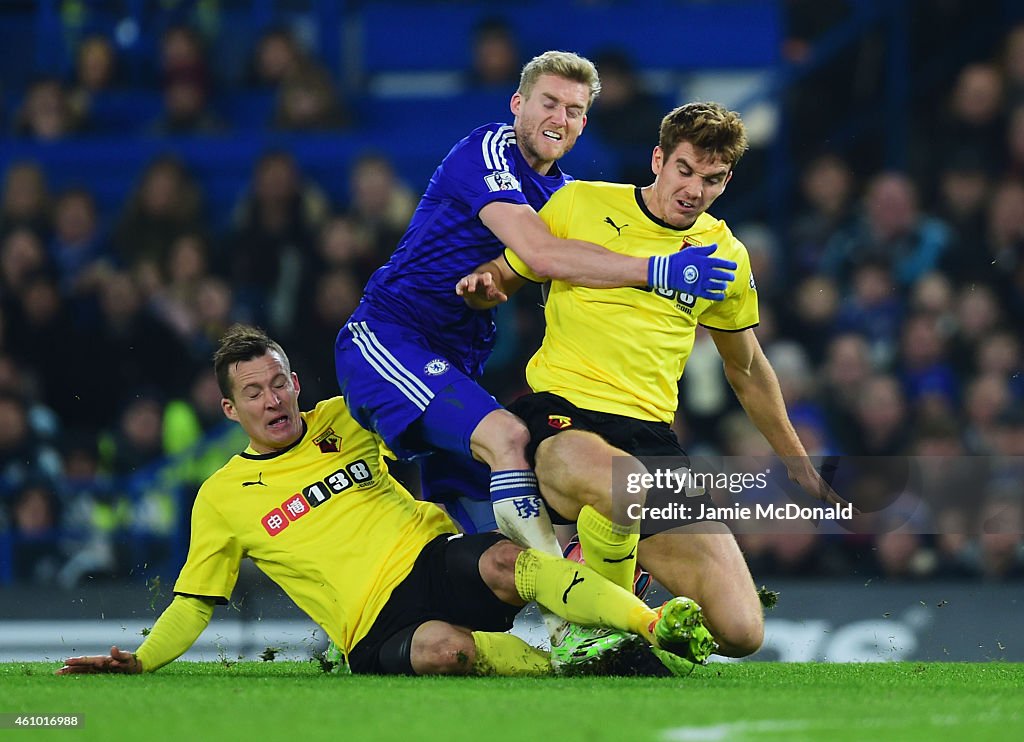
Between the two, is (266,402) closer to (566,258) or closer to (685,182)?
(566,258)

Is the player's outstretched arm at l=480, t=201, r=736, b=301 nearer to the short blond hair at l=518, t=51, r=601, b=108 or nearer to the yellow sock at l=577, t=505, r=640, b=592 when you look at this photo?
the short blond hair at l=518, t=51, r=601, b=108

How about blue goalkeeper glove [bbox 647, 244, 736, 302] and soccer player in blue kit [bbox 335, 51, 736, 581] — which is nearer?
blue goalkeeper glove [bbox 647, 244, 736, 302]

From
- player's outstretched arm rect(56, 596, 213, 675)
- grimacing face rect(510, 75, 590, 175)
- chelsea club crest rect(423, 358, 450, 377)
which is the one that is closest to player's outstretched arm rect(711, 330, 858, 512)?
grimacing face rect(510, 75, 590, 175)

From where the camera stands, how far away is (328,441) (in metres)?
6.20

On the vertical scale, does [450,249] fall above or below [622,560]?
above

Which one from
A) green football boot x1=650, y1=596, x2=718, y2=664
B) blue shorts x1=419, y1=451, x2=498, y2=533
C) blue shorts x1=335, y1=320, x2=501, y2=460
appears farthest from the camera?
blue shorts x1=419, y1=451, x2=498, y2=533

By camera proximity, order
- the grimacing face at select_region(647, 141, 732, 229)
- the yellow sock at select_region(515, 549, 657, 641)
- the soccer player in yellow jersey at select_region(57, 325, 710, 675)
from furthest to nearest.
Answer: the grimacing face at select_region(647, 141, 732, 229) < the soccer player in yellow jersey at select_region(57, 325, 710, 675) < the yellow sock at select_region(515, 549, 657, 641)

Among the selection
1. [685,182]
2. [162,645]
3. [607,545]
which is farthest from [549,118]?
[162,645]

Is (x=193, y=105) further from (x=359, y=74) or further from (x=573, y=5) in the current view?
(x=573, y=5)

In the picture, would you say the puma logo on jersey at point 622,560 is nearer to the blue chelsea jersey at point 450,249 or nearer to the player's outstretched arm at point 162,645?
the blue chelsea jersey at point 450,249

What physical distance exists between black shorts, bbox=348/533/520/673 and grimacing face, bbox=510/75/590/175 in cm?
152

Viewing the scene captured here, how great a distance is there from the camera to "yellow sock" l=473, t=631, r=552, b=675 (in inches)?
224

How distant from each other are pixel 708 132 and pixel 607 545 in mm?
1455

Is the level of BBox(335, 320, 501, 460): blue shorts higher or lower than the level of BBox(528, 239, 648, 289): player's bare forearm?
lower
